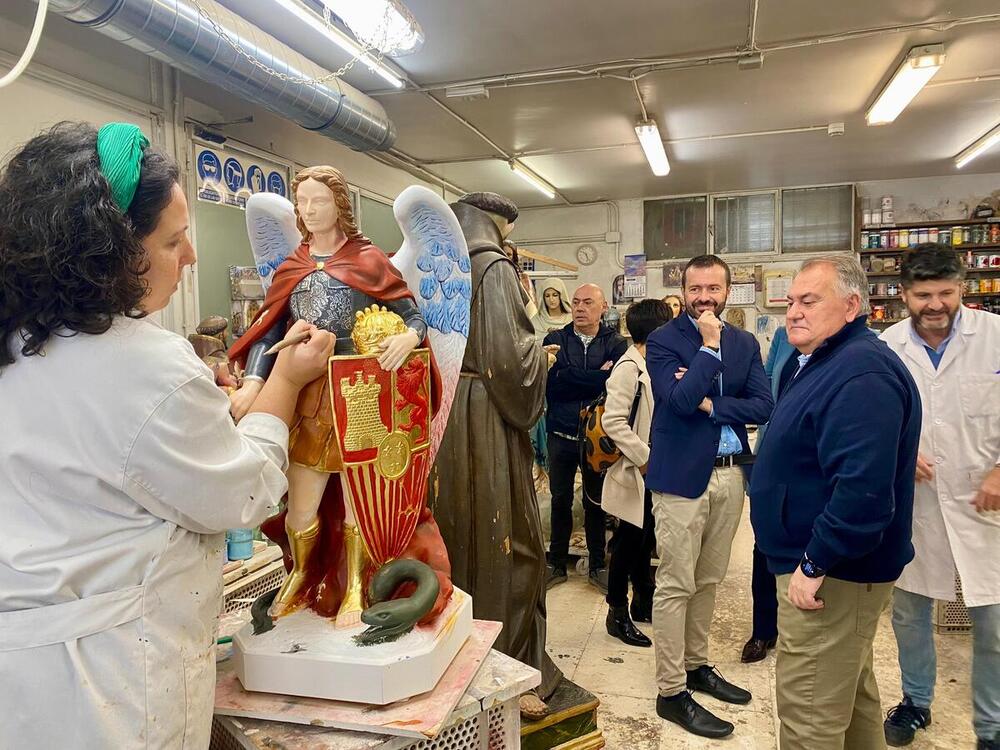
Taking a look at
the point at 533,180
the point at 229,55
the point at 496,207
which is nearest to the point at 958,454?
the point at 496,207

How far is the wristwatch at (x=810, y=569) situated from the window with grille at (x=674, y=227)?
7730 mm

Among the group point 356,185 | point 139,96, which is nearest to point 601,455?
point 139,96

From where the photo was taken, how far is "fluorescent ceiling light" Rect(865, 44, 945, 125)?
3.95 meters

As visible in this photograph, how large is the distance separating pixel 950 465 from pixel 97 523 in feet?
8.31

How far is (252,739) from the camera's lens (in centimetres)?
117

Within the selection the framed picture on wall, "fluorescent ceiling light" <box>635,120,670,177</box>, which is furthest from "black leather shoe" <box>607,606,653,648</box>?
the framed picture on wall

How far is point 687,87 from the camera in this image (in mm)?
4727

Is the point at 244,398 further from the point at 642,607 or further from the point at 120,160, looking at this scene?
the point at 642,607

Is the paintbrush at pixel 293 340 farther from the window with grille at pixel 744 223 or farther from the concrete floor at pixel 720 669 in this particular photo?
the window with grille at pixel 744 223

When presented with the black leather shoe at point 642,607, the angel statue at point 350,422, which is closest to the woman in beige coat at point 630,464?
the black leather shoe at point 642,607

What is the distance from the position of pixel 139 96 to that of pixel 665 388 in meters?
3.34

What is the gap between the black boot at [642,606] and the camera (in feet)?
11.1

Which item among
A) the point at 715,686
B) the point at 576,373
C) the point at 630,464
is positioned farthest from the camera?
the point at 576,373

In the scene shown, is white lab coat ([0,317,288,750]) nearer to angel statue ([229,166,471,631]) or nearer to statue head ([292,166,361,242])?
angel statue ([229,166,471,631])
